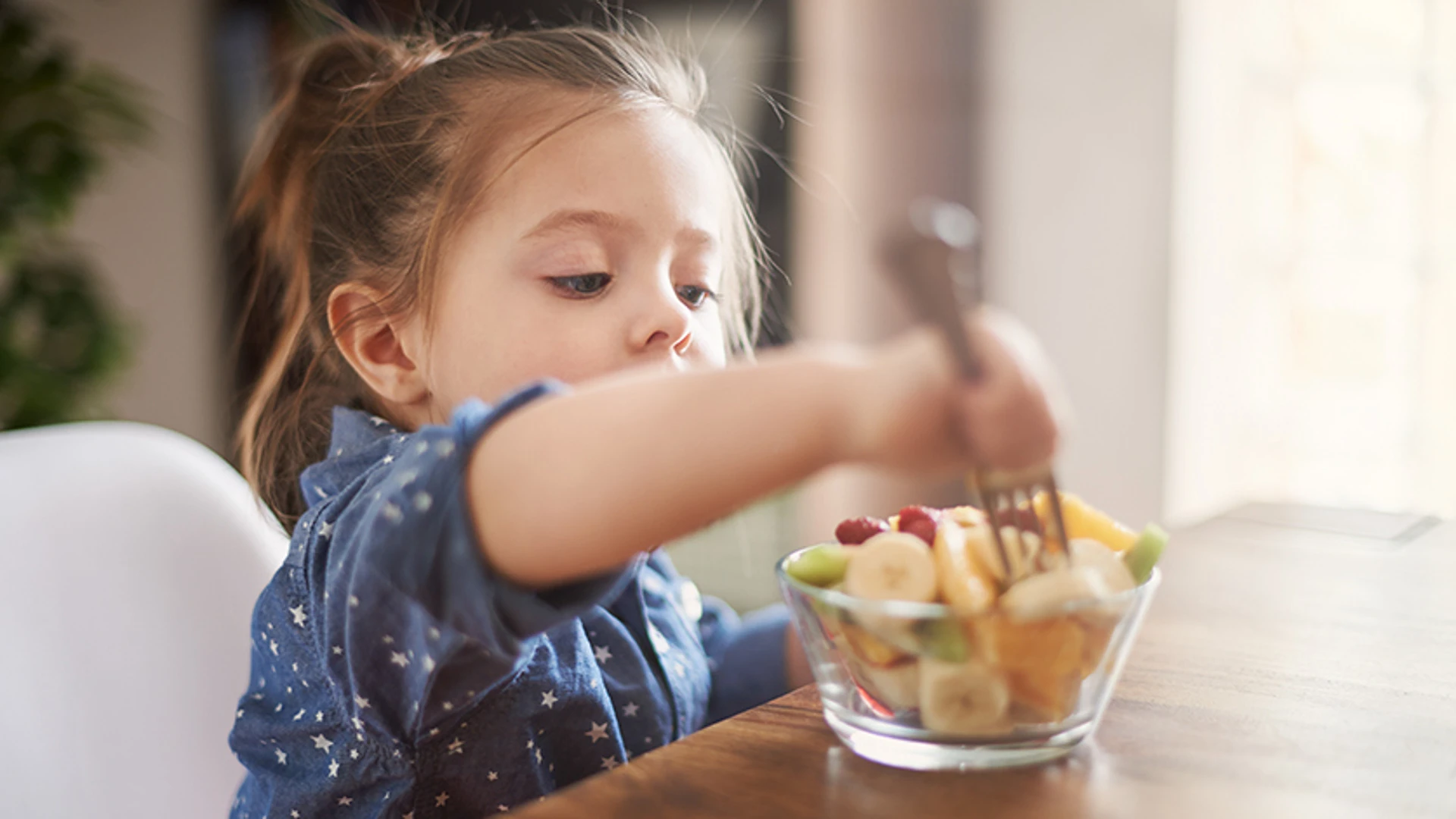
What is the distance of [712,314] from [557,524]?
0.38m

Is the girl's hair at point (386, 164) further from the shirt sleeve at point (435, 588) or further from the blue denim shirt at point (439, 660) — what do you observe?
the shirt sleeve at point (435, 588)

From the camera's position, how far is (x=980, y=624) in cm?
44

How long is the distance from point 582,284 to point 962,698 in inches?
13.8

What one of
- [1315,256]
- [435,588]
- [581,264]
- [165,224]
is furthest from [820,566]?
[165,224]

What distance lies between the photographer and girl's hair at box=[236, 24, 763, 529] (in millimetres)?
789

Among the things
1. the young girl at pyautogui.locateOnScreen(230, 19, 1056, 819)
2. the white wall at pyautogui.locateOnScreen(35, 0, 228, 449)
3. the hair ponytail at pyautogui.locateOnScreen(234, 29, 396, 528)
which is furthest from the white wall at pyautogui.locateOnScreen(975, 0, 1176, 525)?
the white wall at pyautogui.locateOnScreen(35, 0, 228, 449)

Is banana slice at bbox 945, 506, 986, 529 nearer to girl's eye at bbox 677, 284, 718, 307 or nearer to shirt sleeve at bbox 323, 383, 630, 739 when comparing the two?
shirt sleeve at bbox 323, 383, 630, 739

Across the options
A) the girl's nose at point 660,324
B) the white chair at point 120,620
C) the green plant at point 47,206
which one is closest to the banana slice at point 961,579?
the girl's nose at point 660,324

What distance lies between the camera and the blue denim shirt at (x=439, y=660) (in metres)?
0.49

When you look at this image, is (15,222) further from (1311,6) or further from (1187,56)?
(1311,6)

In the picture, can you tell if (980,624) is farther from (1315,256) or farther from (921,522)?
(1315,256)

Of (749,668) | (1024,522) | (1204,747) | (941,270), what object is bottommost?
(749,668)

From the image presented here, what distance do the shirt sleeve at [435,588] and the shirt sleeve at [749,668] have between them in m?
0.38

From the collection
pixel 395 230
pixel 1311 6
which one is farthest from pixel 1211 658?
pixel 1311 6
